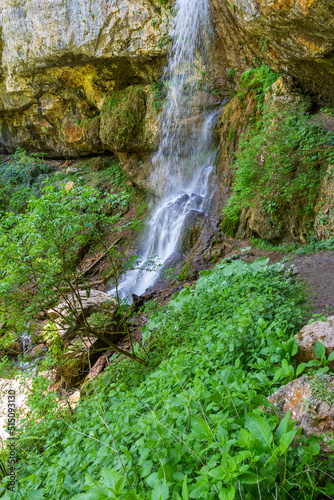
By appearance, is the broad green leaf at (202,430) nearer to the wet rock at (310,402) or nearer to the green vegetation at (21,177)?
the wet rock at (310,402)

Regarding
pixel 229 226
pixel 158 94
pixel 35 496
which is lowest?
pixel 35 496

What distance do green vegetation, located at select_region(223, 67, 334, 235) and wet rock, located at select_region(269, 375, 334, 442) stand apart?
4.22m

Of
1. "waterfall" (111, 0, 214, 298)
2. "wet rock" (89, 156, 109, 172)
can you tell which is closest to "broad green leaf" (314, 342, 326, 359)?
"waterfall" (111, 0, 214, 298)

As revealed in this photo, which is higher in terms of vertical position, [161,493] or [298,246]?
[161,493]

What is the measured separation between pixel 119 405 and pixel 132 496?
1.59 metres

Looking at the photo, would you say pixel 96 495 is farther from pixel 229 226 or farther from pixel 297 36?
pixel 229 226

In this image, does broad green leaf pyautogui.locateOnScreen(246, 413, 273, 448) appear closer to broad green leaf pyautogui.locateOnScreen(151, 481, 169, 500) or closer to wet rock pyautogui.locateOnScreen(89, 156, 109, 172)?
broad green leaf pyautogui.locateOnScreen(151, 481, 169, 500)

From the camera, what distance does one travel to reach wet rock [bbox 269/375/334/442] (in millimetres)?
1486

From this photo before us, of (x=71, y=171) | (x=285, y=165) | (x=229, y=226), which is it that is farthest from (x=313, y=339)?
(x=71, y=171)

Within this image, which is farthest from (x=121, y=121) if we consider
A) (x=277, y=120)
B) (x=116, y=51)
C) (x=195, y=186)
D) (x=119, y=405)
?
(x=119, y=405)

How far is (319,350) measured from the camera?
6.18ft

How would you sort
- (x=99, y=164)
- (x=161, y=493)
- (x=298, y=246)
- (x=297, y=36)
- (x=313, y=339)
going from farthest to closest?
(x=99, y=164)
(x=298, y=246)
(x=297, y=36)
(x=313, y=339)
(x=161, y=493)

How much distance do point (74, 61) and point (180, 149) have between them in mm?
5770

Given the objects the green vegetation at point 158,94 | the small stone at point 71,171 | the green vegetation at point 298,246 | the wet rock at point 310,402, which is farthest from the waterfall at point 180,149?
the wet rock at point 310,402
